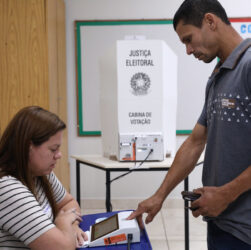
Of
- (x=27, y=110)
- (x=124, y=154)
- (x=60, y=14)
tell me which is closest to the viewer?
(x=27, y=110)

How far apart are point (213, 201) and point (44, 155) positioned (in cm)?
55

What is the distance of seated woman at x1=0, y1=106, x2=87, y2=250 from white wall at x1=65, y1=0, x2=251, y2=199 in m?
2.19

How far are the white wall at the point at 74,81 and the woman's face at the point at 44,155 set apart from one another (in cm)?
228

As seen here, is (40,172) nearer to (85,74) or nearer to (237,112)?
(237,112)

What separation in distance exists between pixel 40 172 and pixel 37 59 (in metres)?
1.64

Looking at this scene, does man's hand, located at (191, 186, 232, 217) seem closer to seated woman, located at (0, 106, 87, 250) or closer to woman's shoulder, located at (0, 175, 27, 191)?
seated woman, located at (0, 106, 87, 250)

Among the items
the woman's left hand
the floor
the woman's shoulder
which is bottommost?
the floor

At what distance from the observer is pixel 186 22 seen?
43.4 inches

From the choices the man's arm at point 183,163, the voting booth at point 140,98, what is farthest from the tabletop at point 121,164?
the man's arm at point 183,163

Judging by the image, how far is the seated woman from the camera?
2.97 ft

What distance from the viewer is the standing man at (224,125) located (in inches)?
37.8

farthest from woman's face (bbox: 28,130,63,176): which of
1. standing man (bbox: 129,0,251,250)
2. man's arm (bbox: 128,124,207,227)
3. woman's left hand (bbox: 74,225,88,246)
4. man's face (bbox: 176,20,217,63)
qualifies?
man's face (bbox: 176,20,217,63)

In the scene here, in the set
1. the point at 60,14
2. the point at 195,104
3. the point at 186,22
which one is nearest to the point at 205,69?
the point at 195,104

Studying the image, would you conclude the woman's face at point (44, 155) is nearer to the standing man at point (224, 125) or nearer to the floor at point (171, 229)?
the standing man at point (224, 125)
